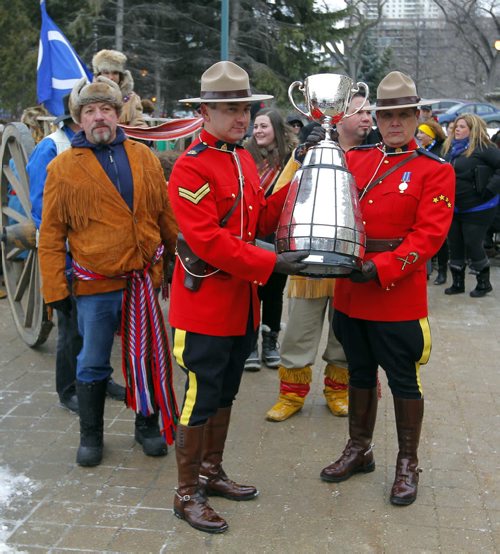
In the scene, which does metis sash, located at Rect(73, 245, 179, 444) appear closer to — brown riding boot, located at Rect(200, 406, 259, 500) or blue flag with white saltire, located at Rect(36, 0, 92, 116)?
brown riding boot, located at Rect(200, 406, 259, 500)

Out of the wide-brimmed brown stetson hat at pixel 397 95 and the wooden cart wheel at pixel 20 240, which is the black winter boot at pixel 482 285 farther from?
the wide-brimmed brown stetson hat at pixel 397 95

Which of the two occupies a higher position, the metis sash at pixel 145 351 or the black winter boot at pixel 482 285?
the metis sash at pixel 145 351

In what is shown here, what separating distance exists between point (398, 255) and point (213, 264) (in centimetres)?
80

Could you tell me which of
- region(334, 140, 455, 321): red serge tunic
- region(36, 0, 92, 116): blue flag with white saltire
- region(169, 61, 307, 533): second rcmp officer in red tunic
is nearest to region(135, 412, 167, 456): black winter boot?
region(169, 61, 307, 533): second rcmp officer in red tunic

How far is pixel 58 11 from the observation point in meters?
25.8

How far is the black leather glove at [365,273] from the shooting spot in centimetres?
334

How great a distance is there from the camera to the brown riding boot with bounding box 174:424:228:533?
11.3 ft

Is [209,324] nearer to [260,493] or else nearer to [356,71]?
[260,493]

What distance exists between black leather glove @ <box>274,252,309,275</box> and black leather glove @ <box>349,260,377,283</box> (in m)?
0.28

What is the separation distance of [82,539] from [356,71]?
118 feet

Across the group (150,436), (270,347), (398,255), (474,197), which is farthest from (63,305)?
(474,197)

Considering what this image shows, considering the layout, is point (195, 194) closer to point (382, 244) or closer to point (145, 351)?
point (382, 244)

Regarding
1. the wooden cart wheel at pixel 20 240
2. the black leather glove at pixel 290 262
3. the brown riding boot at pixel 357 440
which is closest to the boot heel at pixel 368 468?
the brown riding boot at pixel 357 440

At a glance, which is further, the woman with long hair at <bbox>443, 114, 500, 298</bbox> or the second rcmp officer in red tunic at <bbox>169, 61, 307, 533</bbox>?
the woman with long hair at <bbox>443, 114, 500, 298</bbox>
